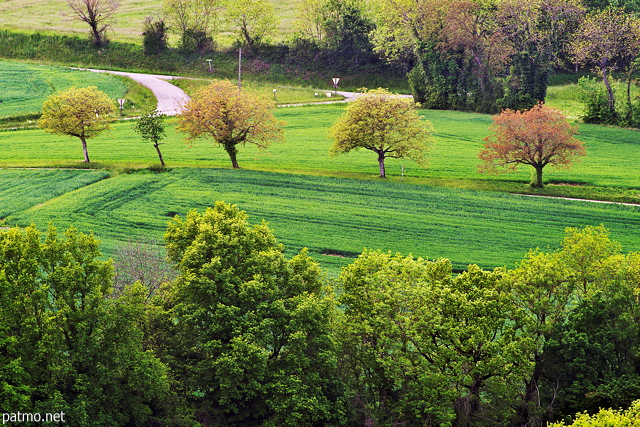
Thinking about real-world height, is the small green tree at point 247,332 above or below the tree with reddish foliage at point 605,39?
below

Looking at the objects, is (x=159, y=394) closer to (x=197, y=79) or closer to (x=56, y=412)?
(x=56, y=412)

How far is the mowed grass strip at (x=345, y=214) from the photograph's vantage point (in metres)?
59.2

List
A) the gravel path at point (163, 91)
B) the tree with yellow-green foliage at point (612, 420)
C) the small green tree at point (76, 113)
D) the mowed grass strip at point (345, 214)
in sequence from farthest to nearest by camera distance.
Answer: the gravel path at point (163, 91), the small green tree at point (76, 113), the mowed grass strip at point (345, 214), the tree with yellow-green foliage at point (612, 420)

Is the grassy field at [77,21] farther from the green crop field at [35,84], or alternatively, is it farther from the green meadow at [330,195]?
the green meadow at [330,195]

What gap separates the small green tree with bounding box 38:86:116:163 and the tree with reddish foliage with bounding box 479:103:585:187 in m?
40.5


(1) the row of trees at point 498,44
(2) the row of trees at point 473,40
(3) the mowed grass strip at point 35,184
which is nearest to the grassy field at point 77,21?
(2) the row of trees at point 473,40

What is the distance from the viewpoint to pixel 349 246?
59219mm

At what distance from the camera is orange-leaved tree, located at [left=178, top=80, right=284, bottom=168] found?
74.1 meters

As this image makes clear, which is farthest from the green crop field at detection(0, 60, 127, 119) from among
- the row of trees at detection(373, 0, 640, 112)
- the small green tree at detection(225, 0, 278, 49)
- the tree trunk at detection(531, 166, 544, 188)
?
the tree trunk at detection(531, 166, 544, 188)

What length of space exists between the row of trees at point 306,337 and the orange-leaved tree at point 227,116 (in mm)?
35249

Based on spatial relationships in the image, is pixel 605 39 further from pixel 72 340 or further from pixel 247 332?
pixel 72 340

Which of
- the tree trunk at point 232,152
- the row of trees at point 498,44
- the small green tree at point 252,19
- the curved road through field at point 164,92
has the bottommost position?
the tree trunk at point 232,152

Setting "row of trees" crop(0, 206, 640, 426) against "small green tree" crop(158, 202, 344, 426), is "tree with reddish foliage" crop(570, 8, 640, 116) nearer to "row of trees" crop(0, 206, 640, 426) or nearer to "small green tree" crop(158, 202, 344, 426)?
"row of trees" crop(0, 206, 640, 426)

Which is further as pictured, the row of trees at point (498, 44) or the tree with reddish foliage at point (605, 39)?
the row of trees at point (498, 44)
